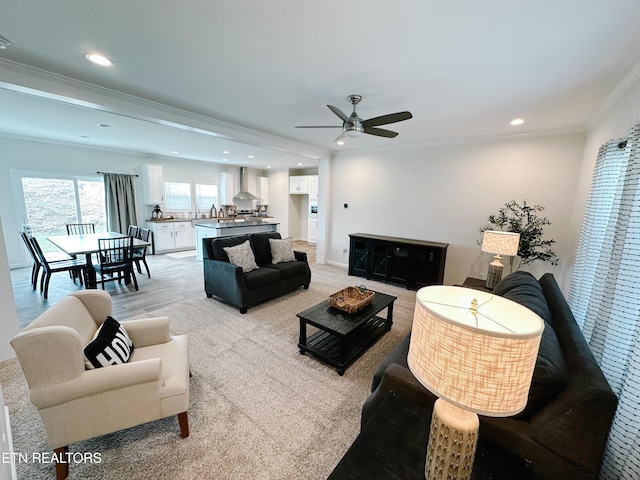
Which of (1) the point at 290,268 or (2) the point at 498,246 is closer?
(2) the point at 498,246

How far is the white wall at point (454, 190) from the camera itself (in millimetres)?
3715

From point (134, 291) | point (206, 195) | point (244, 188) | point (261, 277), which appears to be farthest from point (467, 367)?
point (244, 188)

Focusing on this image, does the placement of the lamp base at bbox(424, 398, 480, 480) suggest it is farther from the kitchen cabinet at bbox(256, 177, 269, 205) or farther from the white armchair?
the kitchen cabinet at bbox(256, 177, 269, 205)

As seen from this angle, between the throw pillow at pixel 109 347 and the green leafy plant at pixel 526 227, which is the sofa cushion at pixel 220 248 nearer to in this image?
the throw pillow at pixel 109 347

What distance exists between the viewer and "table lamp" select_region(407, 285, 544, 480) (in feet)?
2.19

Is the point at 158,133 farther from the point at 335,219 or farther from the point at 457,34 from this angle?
the point at 457,34

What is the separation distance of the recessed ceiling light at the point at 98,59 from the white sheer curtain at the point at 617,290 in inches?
151

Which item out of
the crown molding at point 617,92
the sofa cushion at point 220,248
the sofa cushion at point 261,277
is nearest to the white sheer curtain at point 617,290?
the crown molding at point 617,92

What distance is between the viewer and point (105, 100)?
2721mm

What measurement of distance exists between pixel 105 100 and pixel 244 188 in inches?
244

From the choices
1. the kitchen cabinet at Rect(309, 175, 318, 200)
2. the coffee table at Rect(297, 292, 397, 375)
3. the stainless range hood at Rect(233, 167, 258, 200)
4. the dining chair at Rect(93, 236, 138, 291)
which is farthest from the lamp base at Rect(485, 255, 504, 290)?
the stainless range hood at Rect(233, 167, 258, 200)

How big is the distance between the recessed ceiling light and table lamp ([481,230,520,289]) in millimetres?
4212

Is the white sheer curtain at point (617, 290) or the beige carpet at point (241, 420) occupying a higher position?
the white sheer curtain at point (617, 290)

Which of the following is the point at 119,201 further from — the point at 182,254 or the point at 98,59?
the point at 98,59
